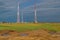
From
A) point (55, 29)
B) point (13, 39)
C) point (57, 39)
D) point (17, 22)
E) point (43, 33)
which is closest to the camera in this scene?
point (13, 39)

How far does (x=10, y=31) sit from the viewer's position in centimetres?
2672

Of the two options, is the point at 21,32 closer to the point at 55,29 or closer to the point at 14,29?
the point at 14,29

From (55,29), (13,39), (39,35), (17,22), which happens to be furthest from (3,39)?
(17,22)

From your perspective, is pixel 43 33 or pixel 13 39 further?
pixel 43 33

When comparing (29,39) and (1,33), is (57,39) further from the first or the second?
(1,33)

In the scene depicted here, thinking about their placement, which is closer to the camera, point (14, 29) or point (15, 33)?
point (15, 33)

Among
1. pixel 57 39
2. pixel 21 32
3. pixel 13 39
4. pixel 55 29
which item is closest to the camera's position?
pixel 13 39

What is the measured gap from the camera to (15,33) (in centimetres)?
2556

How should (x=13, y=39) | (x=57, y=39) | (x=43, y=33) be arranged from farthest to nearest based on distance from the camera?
(x=43, y=33) → (x=57, y=39) → (x=13, y=39)

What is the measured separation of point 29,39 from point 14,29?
654 centimetres

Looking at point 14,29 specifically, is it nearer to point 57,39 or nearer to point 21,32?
point 21,32

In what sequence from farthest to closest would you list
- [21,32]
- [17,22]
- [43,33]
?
[17,22], [21,32], [43,33]

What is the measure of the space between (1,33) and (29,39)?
240 inches

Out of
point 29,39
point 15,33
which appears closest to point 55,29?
point 15,33
